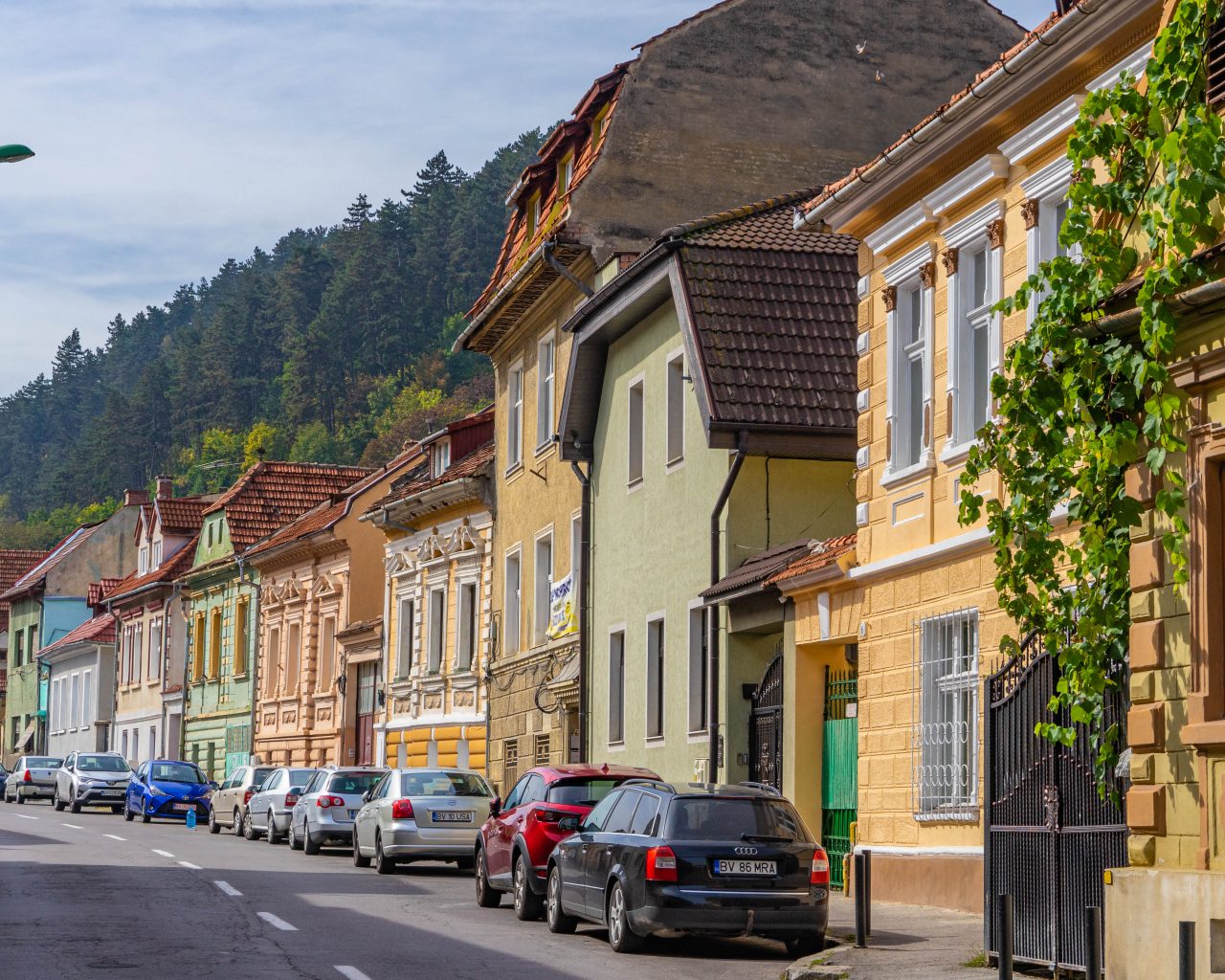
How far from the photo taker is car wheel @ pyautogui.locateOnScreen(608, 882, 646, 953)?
15859mm

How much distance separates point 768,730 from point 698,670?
2550 mm

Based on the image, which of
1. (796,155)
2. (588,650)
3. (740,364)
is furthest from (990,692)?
(796,155)

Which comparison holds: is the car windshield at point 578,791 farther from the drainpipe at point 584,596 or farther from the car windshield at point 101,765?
the car windshield at point 101,765

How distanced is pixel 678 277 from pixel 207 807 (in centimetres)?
2373

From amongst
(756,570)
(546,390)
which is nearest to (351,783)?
(546,390)

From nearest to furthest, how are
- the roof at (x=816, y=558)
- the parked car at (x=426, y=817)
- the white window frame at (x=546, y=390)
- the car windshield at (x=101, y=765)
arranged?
the roof at (x=816, y=558) < the parked car at (x=426, y=817) < the white window frame at (x=546, y=390) < the car windshield at (x=101, y=765)

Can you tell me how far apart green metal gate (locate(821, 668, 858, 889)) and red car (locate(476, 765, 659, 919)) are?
2.38m

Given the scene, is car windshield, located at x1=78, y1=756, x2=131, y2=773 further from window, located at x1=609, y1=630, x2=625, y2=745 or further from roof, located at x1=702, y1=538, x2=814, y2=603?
roof, located at x1=702, y1=538, x2=814, y2=603

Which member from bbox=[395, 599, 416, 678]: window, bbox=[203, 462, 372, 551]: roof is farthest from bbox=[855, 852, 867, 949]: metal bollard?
bbox=[203, 462, 372, 551]: roof

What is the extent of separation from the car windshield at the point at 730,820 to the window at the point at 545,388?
730 inches

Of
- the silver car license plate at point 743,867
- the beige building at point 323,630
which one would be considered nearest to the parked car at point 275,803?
the beige building at point 323,630

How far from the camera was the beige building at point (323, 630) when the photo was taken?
1870 inches

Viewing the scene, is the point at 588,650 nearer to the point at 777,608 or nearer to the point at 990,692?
the point at 777,608

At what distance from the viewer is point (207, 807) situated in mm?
44688
